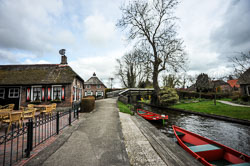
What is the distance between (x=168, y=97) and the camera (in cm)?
1945

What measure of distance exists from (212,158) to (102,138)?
4504 millimetres

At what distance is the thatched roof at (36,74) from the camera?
13.6 meters

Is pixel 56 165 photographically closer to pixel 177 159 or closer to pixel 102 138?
pixel 102 138

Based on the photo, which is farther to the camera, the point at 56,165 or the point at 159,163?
the point at 159,163

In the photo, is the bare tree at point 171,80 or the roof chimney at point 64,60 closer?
the roof chimney at point 64,60

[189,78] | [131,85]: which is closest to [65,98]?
[131,85]

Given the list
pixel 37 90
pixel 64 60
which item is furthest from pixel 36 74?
pixel 64 60

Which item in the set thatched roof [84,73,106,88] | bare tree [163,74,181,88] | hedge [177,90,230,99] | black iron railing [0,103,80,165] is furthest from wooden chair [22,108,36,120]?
bare tree [163,74,181,88]

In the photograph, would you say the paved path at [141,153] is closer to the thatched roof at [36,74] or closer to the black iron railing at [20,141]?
the black iron railing at [20,141]

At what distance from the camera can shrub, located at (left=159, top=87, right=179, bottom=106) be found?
19.3 m

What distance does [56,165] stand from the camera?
310 cm

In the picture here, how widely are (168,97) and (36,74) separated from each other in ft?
67.1

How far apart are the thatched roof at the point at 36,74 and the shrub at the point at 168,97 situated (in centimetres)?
1477

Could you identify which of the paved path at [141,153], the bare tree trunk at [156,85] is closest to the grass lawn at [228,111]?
the bare tree trunk at [156,85]
